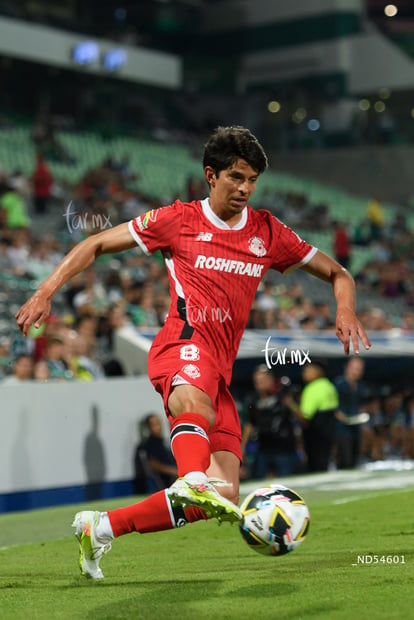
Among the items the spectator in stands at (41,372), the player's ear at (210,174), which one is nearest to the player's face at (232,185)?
the player's ear at (210,174)

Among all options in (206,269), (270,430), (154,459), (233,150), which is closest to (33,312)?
(206,269)

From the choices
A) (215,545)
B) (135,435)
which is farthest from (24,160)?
(215,545)

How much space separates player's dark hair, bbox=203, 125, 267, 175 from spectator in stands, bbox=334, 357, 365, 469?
1028 centimetres

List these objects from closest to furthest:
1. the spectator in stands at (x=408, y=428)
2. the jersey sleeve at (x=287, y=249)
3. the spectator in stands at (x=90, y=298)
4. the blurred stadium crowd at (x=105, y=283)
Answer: the jersey sleeve at (x=287, y=249), the blurred stadium crowd at (x=105, y=283), the spectator in stands at (x=90, y=298), the spectator in stands at (x=408, y=428)

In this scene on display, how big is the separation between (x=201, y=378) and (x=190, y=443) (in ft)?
1.33

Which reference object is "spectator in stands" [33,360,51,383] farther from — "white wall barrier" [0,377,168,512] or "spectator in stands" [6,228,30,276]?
"spectator in stands" [6,228,30,276]

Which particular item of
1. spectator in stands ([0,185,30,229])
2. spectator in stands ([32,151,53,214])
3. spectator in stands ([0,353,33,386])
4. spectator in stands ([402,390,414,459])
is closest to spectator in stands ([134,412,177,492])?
spectator in stands ([0,353,33,386])

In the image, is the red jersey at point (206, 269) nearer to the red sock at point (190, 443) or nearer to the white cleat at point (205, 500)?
the red sock at point (190, 443)

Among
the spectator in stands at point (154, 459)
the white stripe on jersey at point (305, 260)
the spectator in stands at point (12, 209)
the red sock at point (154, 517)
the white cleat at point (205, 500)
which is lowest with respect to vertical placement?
the spectator in stands at point (154, 459)

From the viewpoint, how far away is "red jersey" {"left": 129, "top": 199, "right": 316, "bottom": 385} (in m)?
5.89

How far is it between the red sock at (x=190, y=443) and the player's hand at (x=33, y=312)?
2.76ft

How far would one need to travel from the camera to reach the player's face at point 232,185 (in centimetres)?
578

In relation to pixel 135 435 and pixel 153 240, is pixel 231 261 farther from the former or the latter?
pixel 135 435

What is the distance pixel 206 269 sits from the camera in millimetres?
5930
